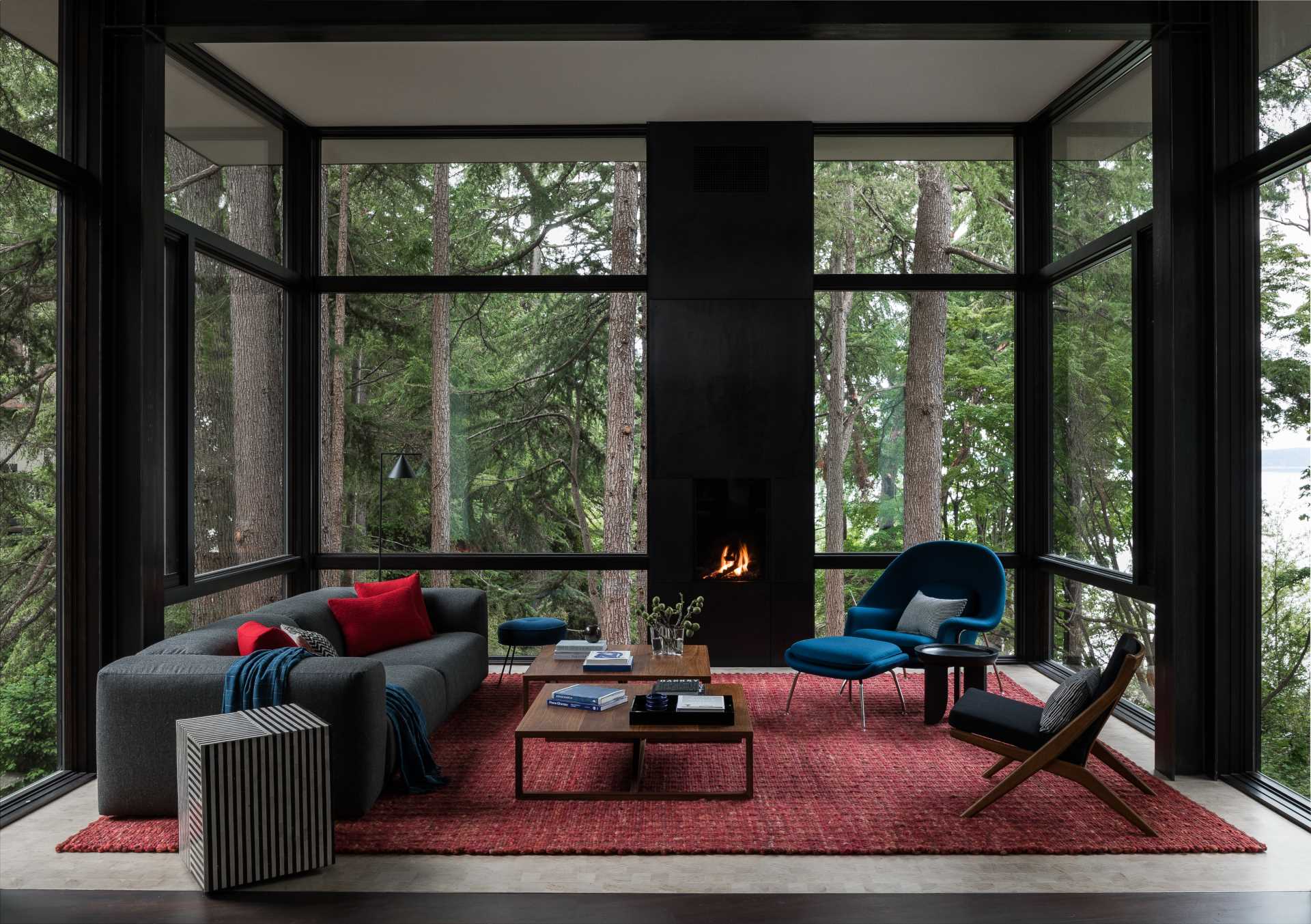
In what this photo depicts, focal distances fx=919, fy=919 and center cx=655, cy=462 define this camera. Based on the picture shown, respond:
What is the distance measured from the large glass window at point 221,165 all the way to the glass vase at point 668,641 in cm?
362

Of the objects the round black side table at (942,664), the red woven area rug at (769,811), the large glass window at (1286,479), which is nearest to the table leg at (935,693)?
the round black side table at (942,664)

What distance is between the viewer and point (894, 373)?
694 cm

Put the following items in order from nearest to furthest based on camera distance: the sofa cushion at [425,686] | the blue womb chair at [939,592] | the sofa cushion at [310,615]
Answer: the sofa cushion at [425,686] < the sofa cushion at [310,615] < the blue womb chair at [939,592]

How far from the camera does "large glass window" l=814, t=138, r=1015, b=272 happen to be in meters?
6.82

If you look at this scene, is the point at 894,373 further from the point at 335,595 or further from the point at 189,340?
the point at 189,340

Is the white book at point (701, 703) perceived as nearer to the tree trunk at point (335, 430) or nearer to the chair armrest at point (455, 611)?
the chair armrest at point (455, 611)

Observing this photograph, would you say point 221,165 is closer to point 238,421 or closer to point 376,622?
point 238,421

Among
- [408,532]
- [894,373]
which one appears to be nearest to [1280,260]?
[894,373]

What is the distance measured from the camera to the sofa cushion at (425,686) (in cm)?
441

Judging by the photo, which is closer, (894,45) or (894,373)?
(894,45)

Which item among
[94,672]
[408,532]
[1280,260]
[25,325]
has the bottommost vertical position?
[94,672]

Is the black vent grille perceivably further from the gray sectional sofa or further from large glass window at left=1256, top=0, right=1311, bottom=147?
the gray sectional sofa

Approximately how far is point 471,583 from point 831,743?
123 inches
